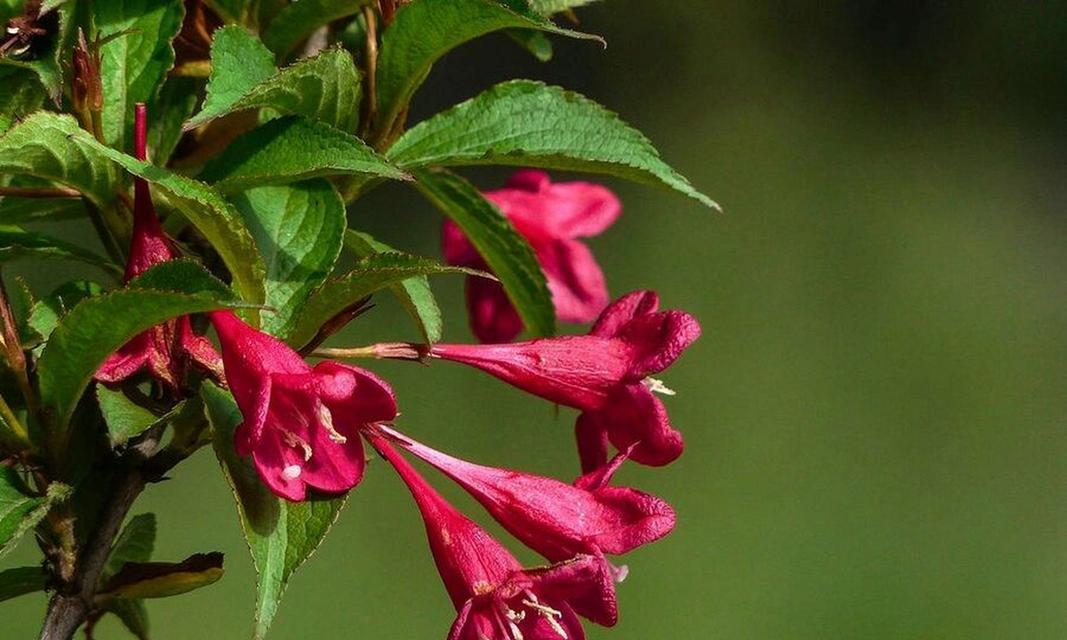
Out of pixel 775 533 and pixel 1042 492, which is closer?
pixel 775 533

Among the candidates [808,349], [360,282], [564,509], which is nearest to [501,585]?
[564,509]

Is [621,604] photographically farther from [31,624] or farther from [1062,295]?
[1062,295]

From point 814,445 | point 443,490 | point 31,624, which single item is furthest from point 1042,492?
point 31,624

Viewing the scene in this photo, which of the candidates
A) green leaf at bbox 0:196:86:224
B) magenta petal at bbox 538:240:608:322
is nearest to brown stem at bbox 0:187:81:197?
green leaf at bbox 0:196:86:224

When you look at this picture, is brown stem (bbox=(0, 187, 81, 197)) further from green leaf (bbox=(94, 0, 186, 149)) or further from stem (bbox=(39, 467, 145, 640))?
stem (bbox=(39, 467, 145, 640))

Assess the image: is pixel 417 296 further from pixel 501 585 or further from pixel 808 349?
pixel 808 349

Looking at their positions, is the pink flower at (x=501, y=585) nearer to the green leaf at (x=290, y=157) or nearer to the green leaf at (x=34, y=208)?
the green leaf at (x=290, y=157)
